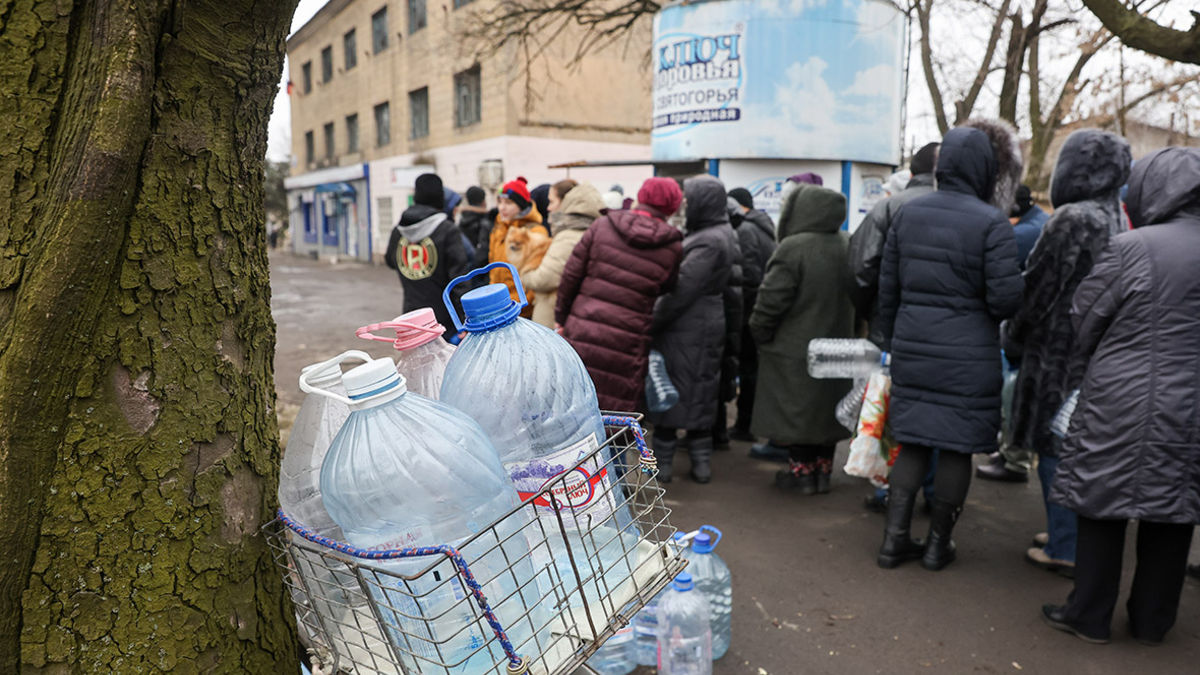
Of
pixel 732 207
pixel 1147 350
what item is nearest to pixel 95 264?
pixel 1147 350

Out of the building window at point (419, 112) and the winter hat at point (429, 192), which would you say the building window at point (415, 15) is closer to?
the building window at point (419, 112)

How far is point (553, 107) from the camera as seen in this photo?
1912 cm

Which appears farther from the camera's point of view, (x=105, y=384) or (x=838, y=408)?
(x=838, y=408)

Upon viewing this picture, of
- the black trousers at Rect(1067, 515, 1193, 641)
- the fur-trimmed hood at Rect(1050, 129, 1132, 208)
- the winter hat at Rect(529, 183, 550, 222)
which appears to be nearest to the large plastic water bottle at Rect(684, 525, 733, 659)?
the black trousers at Rect(1067, 515, 1193, 641)

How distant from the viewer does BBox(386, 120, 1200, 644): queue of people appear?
279 cm

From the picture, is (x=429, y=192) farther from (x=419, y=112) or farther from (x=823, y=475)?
(x=419, y=112)

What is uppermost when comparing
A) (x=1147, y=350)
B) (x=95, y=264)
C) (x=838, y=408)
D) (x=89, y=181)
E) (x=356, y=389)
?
(x=89, y=181)

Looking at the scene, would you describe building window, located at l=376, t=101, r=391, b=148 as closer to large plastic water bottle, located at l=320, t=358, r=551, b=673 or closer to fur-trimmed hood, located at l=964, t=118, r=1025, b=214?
fur-trimmed hood, located at l=964, t=118, r=1025, b=214

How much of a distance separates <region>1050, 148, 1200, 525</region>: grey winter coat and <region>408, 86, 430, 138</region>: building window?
70.7 feet

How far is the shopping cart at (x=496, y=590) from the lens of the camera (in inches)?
42.9

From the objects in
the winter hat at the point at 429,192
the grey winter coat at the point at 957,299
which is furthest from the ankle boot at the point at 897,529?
the winter hat at the point at 429,192

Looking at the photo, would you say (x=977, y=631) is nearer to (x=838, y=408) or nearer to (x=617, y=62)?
(x=838, y=408)

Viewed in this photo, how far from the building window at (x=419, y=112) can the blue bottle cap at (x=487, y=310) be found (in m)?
22.3

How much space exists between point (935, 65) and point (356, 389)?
1417cm
